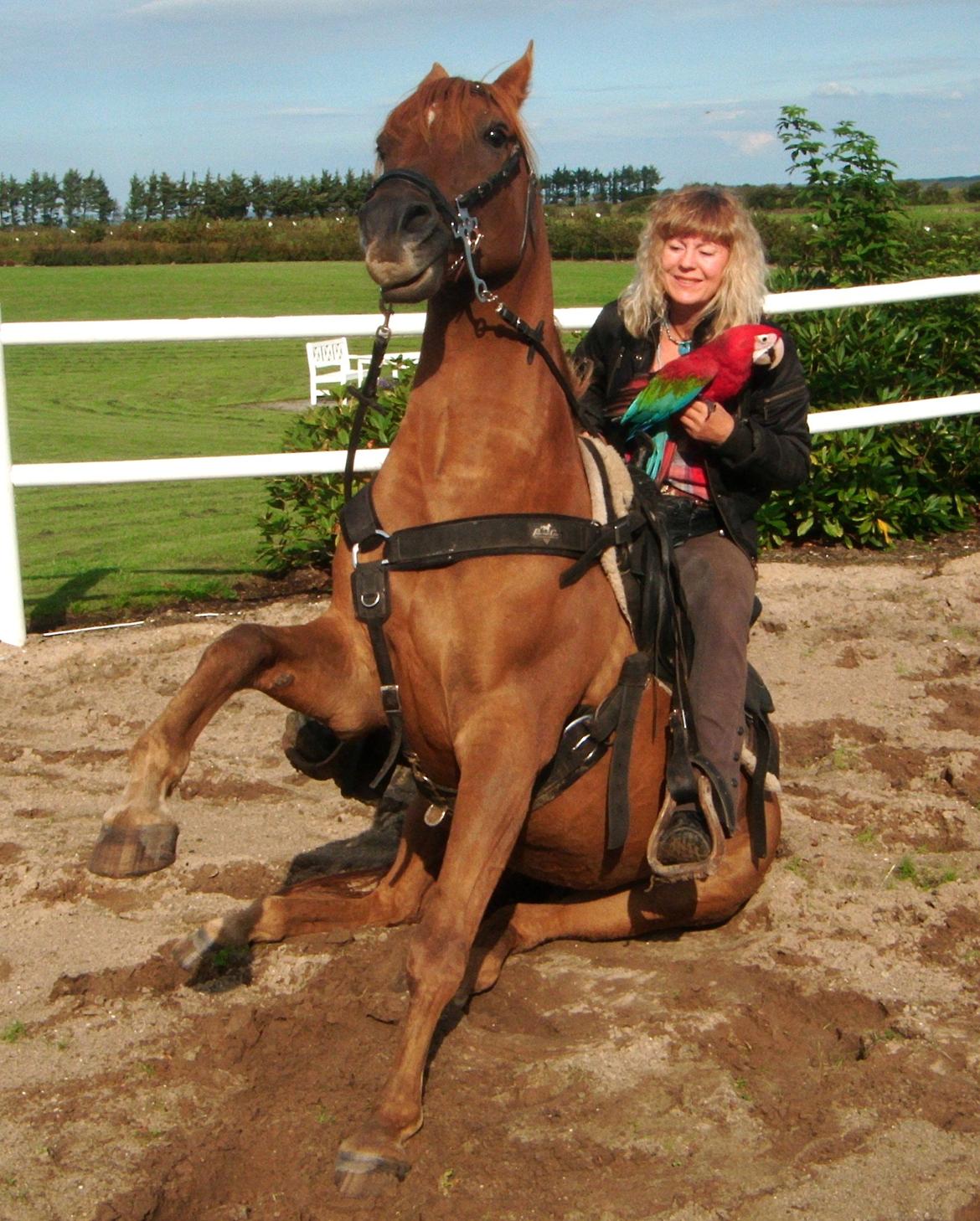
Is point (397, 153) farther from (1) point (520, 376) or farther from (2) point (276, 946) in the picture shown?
Result: (2) point (276, 946)

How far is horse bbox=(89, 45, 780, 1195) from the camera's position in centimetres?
322

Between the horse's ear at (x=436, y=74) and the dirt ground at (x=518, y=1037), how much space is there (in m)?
2.37

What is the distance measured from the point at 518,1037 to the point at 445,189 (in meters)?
2.15

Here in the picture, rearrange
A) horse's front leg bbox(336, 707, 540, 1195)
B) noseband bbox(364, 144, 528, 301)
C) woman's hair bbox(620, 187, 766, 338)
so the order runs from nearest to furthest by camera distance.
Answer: noseband bbox(364, 144, 528, 301)
horse's front leg bbox(336, 707, 540, 1195)
woman's hair bbox(620, 187, 766, 338)

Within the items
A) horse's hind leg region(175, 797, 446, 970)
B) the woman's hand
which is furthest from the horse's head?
horse's hind leg region(175, 797, 446, 970)

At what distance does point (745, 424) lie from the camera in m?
3.95

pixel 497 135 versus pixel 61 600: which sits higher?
pixel 497 135

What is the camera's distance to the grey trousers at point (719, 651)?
398cm

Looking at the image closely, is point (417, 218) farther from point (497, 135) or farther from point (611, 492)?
point (611, 492)

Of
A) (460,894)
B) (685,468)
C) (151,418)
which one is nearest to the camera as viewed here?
(460,894)

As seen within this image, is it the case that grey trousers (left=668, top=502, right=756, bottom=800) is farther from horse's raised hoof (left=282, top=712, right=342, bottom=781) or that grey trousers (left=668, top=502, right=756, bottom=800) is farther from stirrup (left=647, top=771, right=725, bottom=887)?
horse's raised hoof (left=282, top=712, right=342, bottom=781)

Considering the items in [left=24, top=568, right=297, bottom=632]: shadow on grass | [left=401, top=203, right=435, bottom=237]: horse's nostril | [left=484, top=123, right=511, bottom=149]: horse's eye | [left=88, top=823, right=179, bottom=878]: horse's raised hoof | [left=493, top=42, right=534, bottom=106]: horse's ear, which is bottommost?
[left=24, top=568, right=297, bottom=632]: shadow on grass

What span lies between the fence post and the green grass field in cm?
40

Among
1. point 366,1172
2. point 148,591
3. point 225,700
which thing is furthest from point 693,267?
point 148,591
